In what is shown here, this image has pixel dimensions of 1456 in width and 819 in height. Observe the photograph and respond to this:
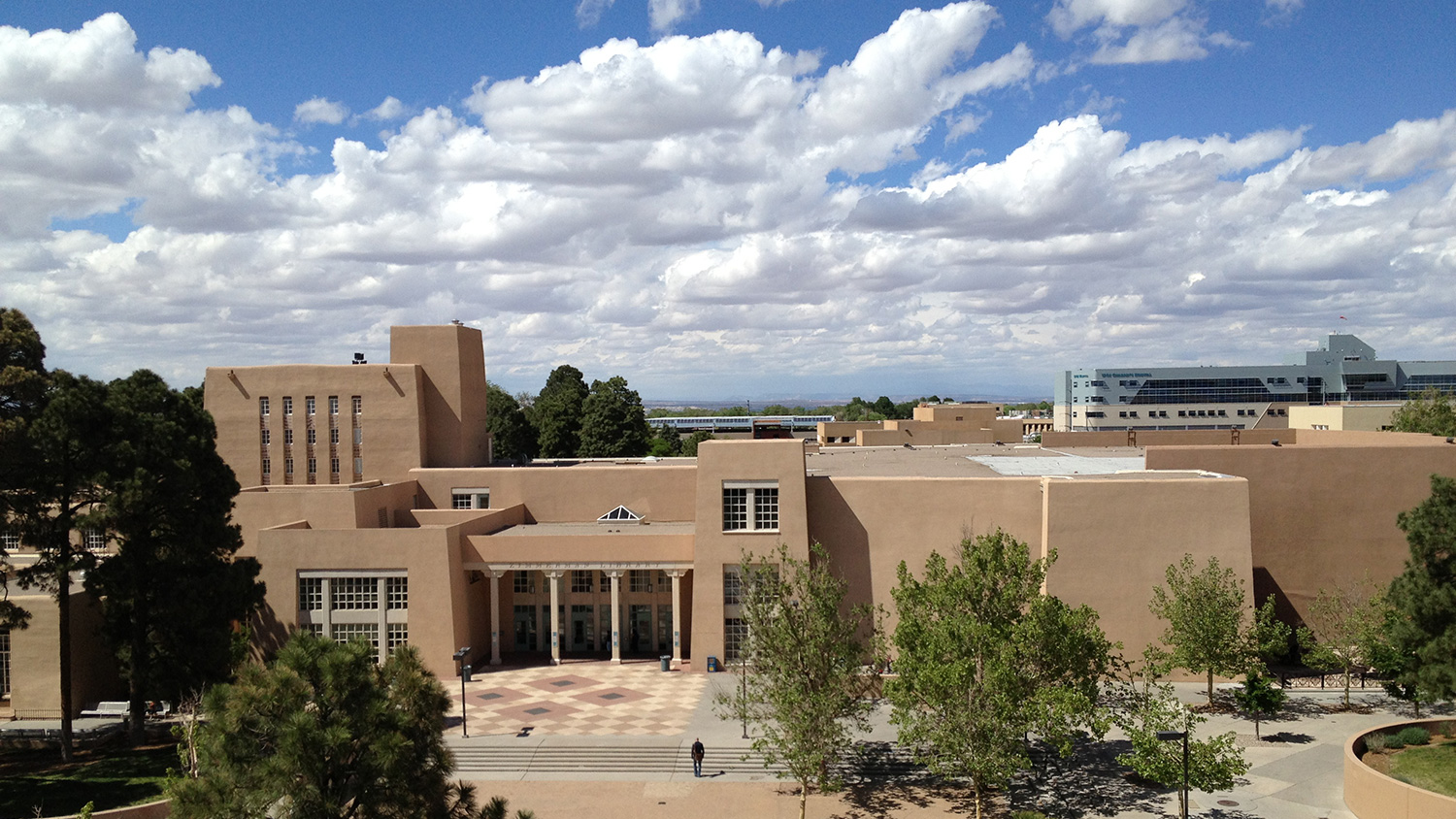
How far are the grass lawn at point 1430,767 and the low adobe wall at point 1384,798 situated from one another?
0.93 metres

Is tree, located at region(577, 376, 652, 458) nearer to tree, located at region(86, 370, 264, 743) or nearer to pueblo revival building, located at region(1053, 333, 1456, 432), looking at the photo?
tree, located at region(86, 370, 264, 743)

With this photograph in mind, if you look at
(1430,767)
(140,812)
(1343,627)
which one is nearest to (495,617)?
(140,812)

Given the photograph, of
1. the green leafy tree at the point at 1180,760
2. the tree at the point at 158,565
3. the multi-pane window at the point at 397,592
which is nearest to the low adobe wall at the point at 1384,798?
the green leafy tree at the point at 1180,760

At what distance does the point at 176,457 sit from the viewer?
32.3 meters

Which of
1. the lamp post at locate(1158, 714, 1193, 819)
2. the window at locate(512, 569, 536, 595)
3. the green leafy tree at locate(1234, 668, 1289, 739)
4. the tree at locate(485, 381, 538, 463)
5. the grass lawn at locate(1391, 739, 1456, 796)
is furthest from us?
the tree at locate(485, 381, 538, 463)

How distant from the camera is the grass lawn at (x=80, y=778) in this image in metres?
26.7

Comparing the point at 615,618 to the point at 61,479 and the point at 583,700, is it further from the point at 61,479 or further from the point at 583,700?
the point at 61,479

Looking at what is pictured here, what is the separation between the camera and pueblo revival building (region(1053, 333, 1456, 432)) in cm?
12738

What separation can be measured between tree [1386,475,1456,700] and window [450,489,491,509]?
37873 mm

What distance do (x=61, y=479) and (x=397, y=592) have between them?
13.0 m

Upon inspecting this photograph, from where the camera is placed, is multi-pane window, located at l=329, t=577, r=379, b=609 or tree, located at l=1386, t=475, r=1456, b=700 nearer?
tree, located at l=1386, t=475, r=1456, b=700

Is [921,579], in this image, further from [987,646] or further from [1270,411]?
[1270,411]

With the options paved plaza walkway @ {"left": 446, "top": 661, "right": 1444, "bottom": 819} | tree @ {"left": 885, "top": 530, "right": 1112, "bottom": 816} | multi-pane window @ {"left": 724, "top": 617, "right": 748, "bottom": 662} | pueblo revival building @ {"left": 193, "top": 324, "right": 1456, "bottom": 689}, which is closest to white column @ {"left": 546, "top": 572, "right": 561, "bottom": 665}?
pueblo revival building @ {"left": 193, "top": 324, "right": 1456, "bottom": 689}

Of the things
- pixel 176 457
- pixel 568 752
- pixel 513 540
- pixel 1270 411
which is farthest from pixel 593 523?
pixel 1270 411
